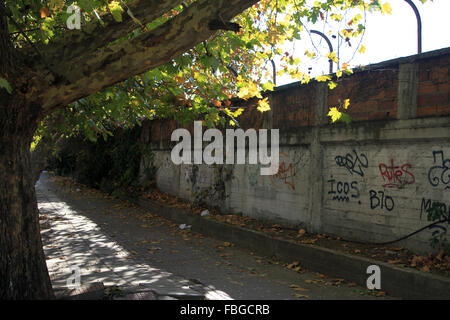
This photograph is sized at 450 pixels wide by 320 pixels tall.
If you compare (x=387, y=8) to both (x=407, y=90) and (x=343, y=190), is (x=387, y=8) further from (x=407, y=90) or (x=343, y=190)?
(x=343, y=190)

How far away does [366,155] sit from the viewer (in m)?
6.56

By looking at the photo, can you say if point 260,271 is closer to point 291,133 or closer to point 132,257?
point 132,257

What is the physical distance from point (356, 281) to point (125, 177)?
39.8ft

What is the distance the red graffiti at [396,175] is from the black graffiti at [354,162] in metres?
0.33

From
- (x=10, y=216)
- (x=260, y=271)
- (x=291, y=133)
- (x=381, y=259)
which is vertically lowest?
(x=260, y=271)

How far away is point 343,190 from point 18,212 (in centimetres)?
537

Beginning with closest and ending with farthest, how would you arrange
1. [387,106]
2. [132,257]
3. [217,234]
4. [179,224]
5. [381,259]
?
[381,259] → [387,106] → [132,257] → [217,234] → [179,224]

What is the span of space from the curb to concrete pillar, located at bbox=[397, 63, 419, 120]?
2373 millimetres

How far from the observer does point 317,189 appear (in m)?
7.41

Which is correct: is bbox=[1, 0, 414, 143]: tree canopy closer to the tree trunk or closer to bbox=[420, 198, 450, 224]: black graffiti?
the tree trunk

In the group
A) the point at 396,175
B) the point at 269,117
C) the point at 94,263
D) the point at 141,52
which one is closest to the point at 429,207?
the point at 396,175

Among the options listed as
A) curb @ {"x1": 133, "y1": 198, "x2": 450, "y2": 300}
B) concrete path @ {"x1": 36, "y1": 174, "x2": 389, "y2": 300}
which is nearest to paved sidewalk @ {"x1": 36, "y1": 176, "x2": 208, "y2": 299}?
concrete path @ {"x1": 36, "y1": 174, "x2": 389, "y2": 300}
